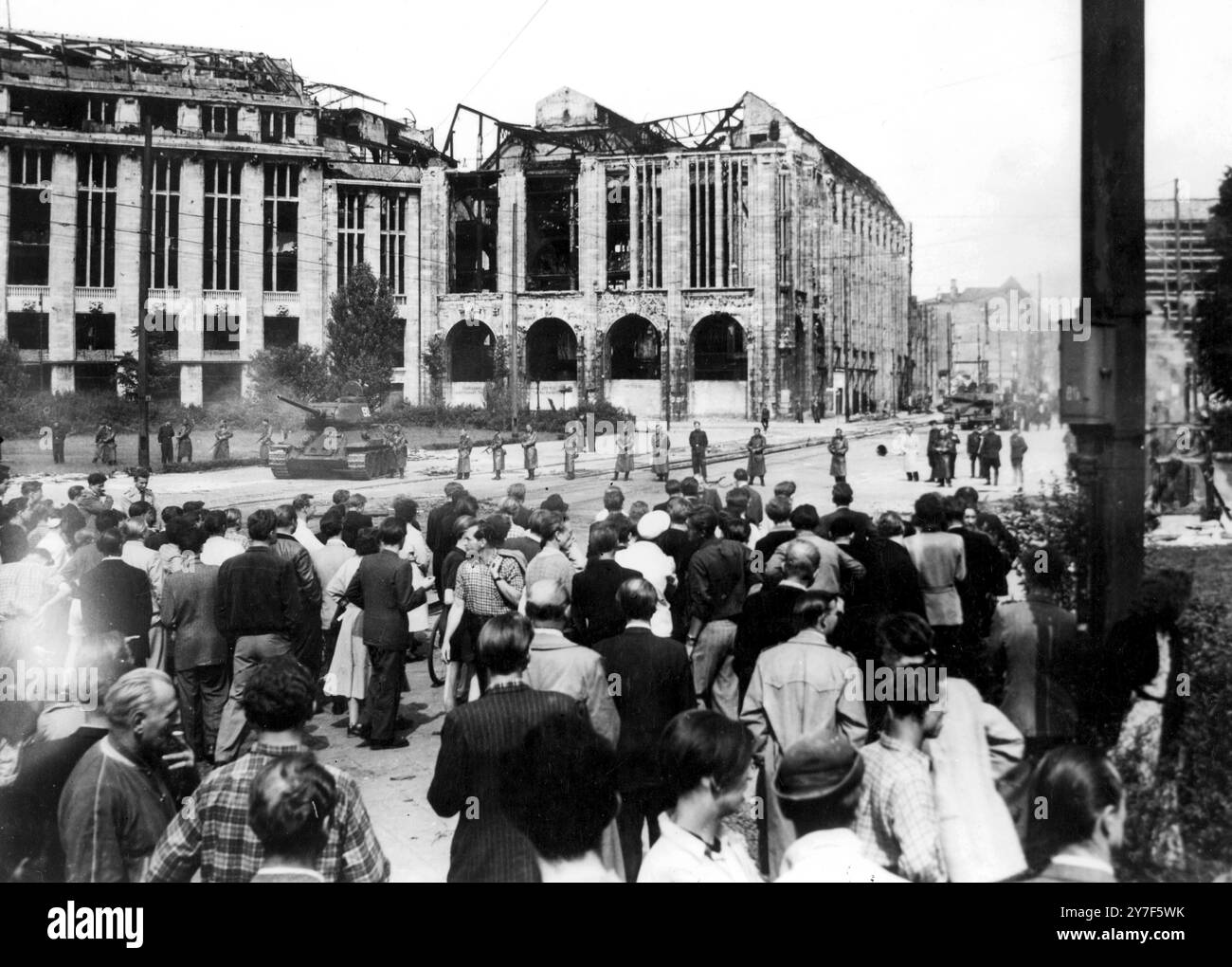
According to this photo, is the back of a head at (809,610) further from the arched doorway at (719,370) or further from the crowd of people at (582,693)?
the arched doorway at (719,370)

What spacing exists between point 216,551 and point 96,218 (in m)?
3.51

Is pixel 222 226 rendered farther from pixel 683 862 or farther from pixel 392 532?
pixel 683 862

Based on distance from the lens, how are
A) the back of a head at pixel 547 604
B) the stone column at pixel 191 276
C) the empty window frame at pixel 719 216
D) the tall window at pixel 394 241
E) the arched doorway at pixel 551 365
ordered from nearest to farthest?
the back of a head at pixel 547 604 → the stone column at pixel 191 276 → the tall window at pixel 394 241 → the arched doorway at pixel 551 365 → the empty window frame at pixel 719 216

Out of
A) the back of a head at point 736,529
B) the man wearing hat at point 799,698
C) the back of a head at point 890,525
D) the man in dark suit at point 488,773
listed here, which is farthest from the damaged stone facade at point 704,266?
the man in dark suit at point 488,773

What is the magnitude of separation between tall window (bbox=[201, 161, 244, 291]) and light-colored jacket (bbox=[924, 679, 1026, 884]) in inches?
275

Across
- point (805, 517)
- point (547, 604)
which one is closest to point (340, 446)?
point (805, 517)

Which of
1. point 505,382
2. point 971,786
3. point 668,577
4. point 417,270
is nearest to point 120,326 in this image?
point 417,270

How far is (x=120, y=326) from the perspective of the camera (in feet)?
26.1

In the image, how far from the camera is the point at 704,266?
15875 millimetres

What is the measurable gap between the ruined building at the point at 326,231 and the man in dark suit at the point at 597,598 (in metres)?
3.32

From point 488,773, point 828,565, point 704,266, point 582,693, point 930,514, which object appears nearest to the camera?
point 488,773

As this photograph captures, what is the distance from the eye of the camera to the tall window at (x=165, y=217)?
8.21 meters

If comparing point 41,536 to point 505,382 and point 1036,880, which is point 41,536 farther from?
point 1036,880
